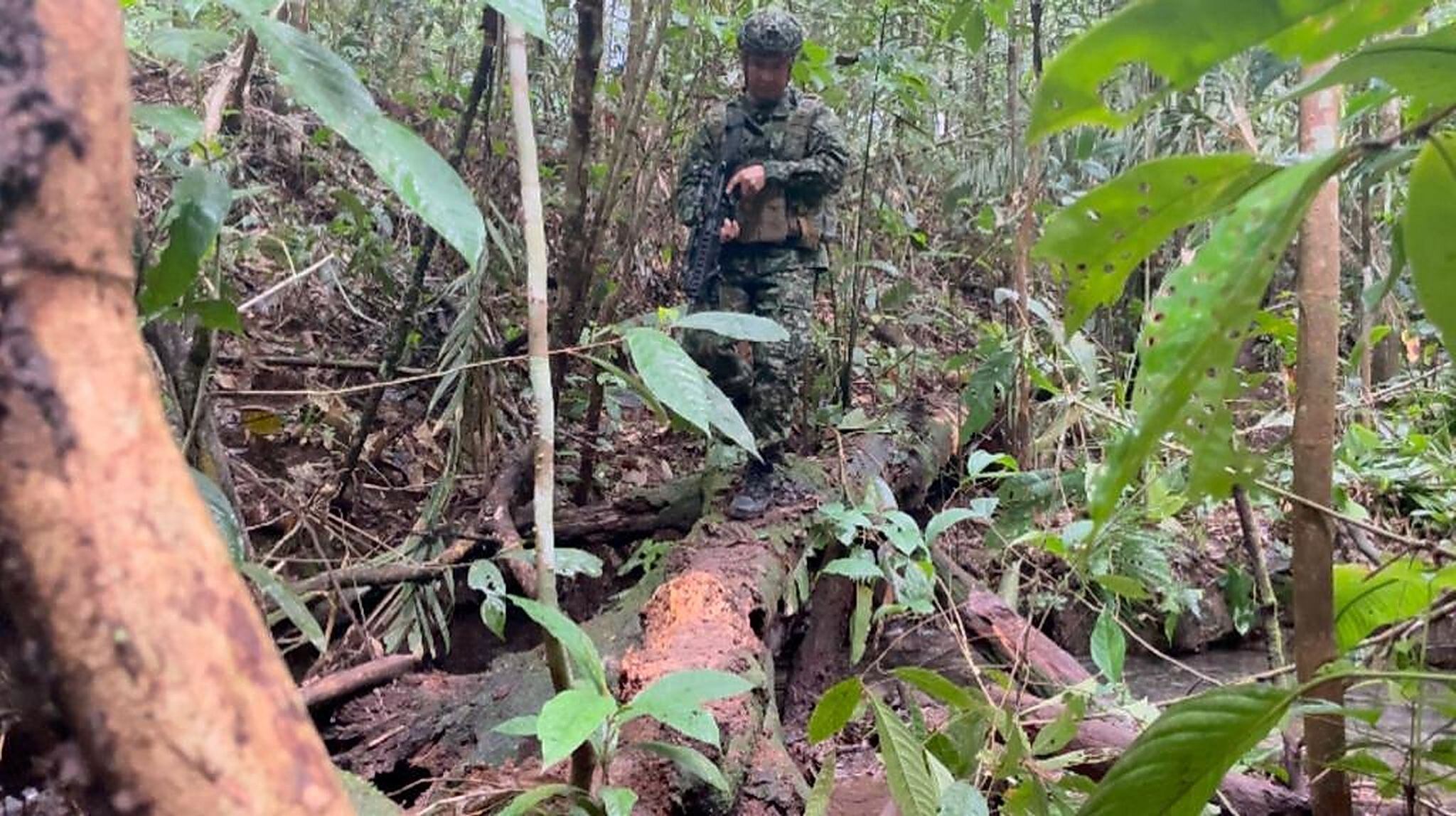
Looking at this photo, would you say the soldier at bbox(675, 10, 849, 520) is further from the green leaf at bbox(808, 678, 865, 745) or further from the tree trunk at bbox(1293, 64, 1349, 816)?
the tree trunk at bbox(1293, 64, 1349, 816)

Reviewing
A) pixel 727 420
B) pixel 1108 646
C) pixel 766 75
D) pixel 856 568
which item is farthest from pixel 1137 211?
pixel 766 75

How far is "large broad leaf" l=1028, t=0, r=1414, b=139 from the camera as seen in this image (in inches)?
21.8

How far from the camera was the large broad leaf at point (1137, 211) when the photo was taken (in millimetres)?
657

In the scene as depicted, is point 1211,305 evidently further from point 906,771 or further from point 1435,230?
point 906,771

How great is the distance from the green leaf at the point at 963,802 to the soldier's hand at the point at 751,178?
3227mm

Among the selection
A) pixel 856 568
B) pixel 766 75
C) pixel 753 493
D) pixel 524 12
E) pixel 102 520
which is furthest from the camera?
pixel 766 75

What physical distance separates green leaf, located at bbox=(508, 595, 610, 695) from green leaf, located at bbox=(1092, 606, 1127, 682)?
97cm

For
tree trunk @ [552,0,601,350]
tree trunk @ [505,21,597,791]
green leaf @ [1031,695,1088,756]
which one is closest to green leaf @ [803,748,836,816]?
green leaf @ [1031,695,1088,756]

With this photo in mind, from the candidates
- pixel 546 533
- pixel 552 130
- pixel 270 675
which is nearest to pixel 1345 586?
pixel 546 533

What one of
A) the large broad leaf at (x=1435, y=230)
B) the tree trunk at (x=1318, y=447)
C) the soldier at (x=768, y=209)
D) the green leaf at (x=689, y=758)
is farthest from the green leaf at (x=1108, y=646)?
the soldier at (x=768, y=209)

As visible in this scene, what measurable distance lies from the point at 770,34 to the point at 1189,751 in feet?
12.4

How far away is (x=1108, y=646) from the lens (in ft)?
6.21

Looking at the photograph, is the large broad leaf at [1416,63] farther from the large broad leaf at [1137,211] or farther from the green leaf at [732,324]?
the green leaf at [732,324]

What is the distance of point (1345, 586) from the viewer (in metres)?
1.35
